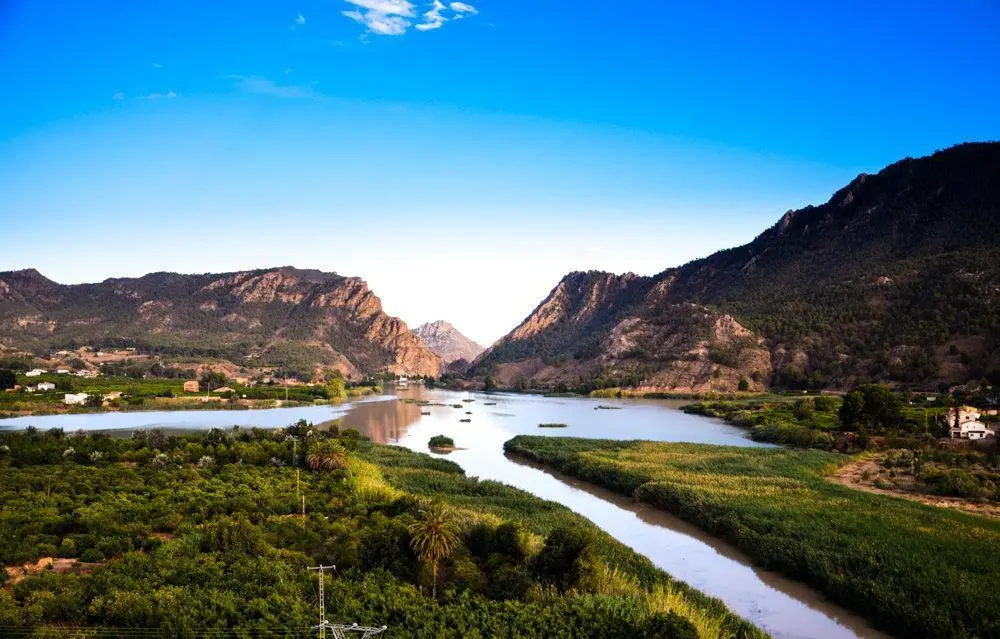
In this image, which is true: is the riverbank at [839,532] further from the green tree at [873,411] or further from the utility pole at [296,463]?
the utility pole at [296,463]

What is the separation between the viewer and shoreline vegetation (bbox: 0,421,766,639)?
56.1ft

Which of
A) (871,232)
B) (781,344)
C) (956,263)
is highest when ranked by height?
(871,232)

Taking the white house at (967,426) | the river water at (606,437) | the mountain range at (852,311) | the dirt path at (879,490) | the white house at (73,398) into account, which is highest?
the mountain range at (852,311)

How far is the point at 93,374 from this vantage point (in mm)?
136750

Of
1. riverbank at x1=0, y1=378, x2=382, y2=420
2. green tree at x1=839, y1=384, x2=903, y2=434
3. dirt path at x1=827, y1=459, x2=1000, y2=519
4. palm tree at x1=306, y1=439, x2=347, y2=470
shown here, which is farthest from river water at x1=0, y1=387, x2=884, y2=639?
dirt path at x1=827, y1=459, x2=1000, y2=519

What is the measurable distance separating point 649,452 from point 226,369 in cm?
14487

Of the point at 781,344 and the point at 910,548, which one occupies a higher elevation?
the point at 781,344

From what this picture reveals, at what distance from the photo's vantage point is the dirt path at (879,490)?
29.9 m

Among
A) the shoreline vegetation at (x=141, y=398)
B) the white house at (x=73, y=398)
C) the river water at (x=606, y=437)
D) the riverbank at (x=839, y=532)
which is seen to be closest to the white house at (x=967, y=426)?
the riverbank at (x=839, y=532)

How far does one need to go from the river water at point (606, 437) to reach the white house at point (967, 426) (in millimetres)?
15377

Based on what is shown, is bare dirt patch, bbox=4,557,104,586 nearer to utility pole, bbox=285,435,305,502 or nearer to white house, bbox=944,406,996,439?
utility pole, bbox=285,435,305,502

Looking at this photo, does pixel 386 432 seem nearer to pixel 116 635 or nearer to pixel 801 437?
pixel 801 437

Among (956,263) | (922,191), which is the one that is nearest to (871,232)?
(922,191)

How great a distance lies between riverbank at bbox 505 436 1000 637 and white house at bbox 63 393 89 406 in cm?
7785
